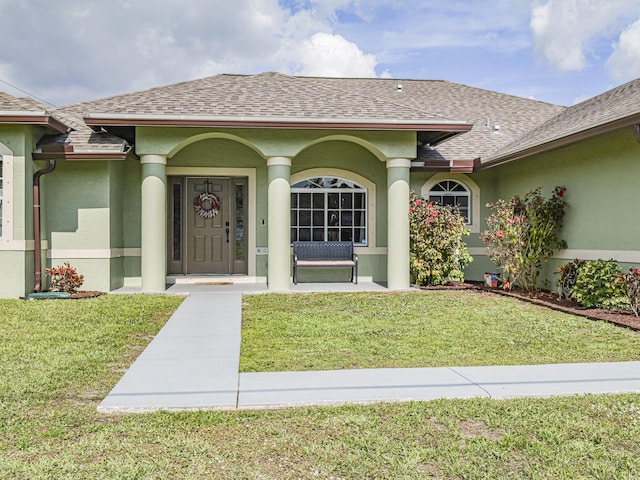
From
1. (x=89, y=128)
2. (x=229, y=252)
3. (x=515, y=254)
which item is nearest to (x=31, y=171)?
(x=89, y=128)

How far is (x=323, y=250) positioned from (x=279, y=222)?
1.88m

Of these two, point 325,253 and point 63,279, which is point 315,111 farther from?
point 63,279

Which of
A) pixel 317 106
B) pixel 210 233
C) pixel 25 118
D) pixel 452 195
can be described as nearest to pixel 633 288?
pixel 452 195

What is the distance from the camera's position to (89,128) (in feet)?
38.0

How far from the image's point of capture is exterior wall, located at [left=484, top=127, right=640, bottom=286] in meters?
8.96

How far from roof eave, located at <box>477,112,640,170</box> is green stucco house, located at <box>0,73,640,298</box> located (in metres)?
A: 0.03

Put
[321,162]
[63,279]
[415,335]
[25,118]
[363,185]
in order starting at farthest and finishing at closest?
[363,185]
[321,162]
[63,279]
[25,118]
[415,335]

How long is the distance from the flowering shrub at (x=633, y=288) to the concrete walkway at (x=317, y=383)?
325 cm

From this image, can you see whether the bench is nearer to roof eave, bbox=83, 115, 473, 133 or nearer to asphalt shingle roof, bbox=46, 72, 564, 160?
asphalt shingle roof, bbox=46, 72, 564, 160

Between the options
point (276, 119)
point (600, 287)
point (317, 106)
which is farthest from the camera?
point (317, 106)

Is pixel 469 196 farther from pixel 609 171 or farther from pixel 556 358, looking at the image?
pixel 556 358

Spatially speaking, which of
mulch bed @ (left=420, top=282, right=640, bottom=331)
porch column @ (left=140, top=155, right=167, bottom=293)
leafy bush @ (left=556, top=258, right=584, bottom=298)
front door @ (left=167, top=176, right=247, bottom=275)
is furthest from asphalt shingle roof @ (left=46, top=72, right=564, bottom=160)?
leafy bush @ (left=556, top=258, right=584, bottom=298)

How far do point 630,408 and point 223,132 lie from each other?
872 cm

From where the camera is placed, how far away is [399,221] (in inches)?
452
